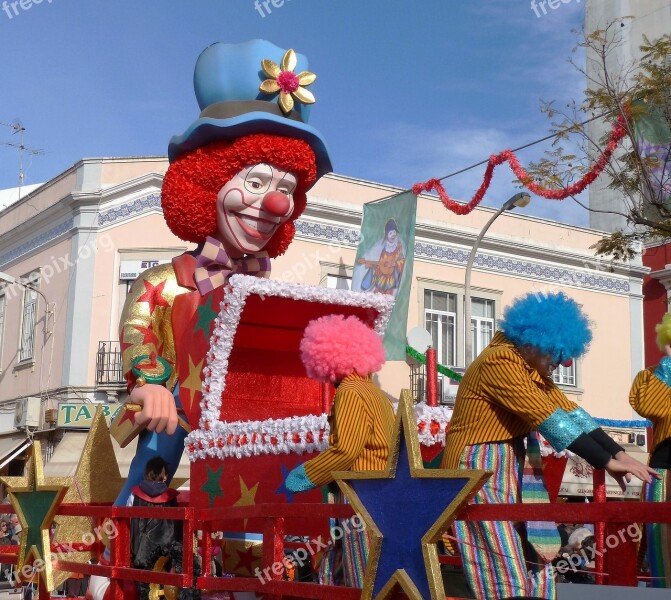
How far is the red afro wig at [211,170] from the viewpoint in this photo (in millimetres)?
5883

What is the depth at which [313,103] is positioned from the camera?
6113mm

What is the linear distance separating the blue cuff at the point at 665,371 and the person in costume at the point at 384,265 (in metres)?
10.00

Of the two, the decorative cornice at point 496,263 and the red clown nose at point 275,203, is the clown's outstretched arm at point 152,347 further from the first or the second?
the decorative cornice at point 496,263

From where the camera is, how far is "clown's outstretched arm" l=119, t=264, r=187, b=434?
5.34 meters

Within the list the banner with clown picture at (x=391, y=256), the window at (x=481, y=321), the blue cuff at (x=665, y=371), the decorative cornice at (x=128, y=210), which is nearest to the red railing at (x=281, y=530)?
the blue cuff at (x=665, y=371)

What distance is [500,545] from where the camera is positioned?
3.18 m

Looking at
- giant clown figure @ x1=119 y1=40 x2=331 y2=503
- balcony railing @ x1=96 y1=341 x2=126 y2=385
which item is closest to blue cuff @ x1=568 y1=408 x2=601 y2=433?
giant clown figure @ x1=119 y1=40 x2=331 y2=503

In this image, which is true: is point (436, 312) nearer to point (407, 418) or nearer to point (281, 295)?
point (281, 295)

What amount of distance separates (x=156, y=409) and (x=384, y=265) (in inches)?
390

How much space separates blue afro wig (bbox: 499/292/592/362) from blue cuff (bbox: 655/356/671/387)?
1099 mm

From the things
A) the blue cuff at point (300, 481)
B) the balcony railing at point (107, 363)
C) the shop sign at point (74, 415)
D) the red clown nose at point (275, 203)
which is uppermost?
the balcony railing at point (107, 363)

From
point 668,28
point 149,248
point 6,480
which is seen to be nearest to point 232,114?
point 6,480

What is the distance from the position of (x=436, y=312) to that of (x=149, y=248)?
5657 mm

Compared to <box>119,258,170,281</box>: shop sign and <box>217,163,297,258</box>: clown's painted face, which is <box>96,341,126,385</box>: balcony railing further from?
<box>217,163,297,258</box>: clown's painted face
